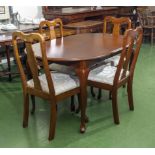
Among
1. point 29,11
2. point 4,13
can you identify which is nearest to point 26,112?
point 4,13

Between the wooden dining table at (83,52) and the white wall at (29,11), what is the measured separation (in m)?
1.71

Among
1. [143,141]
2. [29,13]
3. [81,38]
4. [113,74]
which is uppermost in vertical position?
[29,13]

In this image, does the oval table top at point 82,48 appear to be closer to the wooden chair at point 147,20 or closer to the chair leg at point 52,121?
the chair leg at point 52,121

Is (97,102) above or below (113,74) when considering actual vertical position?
below

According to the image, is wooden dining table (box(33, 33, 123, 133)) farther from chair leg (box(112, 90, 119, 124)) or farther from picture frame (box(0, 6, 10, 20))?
picture frame (box(0, 6, 10, 20))

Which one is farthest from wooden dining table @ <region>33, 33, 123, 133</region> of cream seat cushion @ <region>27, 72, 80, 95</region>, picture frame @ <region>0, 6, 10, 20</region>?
picture frame @ <region>0, 6, 10, 20</region>

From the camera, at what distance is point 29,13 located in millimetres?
4422

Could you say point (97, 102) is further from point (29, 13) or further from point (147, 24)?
point (147, 24)

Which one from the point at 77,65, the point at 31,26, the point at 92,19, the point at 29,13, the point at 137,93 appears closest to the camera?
the point at 77,65

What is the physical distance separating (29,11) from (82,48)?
7.60 ft

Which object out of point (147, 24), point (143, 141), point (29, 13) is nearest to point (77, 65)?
point (143, 141)

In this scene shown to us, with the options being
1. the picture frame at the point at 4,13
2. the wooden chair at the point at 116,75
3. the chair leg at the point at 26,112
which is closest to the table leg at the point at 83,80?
the wooden chair at the point at 116,75
